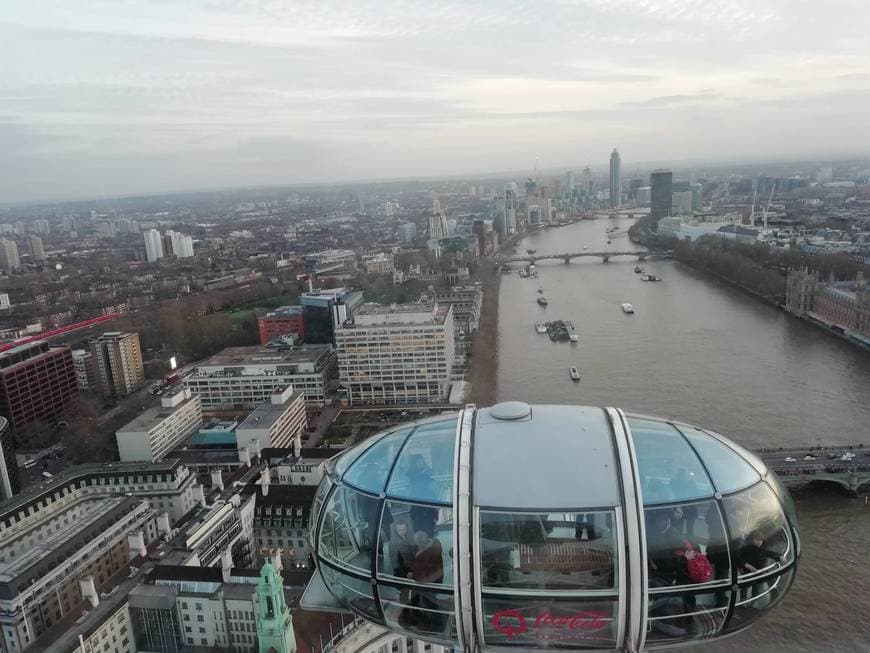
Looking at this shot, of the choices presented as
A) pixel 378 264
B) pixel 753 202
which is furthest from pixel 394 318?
pixel 753 202

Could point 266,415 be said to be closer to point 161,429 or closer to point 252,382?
point 161,429

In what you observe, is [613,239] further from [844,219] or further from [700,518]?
[700,518]

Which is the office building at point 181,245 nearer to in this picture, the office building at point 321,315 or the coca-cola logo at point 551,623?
the office building at point 321,315

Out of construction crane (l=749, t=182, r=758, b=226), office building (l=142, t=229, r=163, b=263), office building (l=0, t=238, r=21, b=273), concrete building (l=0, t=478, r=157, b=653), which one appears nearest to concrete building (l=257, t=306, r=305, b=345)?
concrete building (l=0, t=478, r=157, b=653)

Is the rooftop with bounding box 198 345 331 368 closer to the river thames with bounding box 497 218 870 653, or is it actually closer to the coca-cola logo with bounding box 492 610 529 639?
the river thames with bounding box 497 218 870 653

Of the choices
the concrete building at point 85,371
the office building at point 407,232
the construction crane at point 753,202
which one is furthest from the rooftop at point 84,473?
the construction crane at point 753,202
